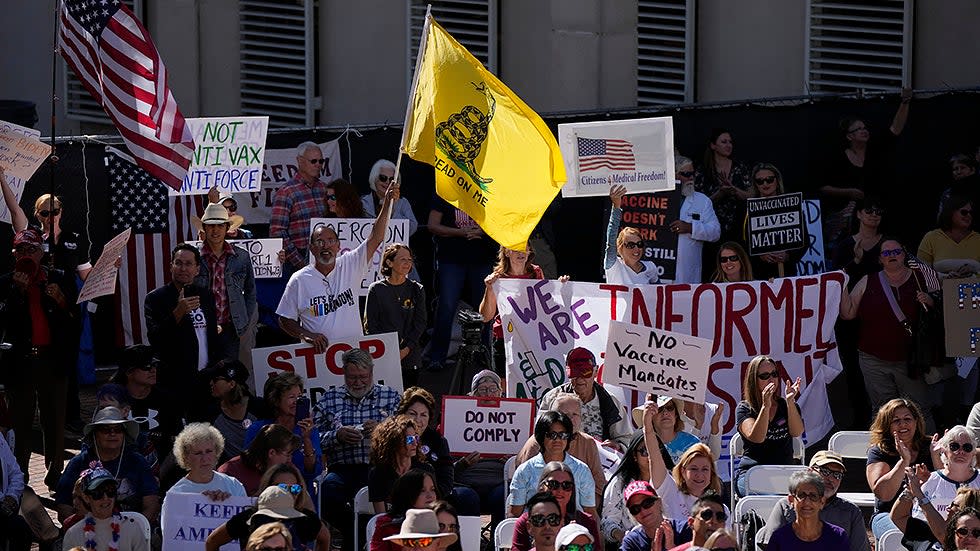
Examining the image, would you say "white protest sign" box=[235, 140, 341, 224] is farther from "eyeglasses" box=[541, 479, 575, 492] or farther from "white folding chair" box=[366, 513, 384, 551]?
"eyeglasses" box=[541, 479, 575, 492]

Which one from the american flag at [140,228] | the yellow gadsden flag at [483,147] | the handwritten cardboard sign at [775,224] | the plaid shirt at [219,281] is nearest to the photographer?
the yellow gadsden flag at [483,147]

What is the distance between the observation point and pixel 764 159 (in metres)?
16.4

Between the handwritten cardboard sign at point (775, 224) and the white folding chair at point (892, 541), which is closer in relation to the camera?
the white folding chair at point (892, 541)

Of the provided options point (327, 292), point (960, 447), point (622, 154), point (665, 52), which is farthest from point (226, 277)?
point (665, 52)

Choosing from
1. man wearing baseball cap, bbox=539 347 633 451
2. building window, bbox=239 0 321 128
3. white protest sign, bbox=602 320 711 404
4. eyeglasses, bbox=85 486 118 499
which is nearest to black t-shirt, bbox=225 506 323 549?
eyeglasses, bbox=85 486 118 499

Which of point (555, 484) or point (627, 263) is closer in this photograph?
point (555, 484)

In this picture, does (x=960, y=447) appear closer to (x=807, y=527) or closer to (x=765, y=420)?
(x=807, y=527)

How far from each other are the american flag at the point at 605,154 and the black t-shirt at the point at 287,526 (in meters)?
5.33

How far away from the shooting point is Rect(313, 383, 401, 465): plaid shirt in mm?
11875

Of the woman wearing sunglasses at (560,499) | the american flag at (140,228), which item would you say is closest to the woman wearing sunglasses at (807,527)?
the woman wearing sunglasses at (560,499)

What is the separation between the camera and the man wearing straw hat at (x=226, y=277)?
1360cm

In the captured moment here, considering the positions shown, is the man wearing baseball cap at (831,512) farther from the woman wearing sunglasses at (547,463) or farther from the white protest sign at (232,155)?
the white protest sign at (232,155)

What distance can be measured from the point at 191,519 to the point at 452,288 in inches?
244

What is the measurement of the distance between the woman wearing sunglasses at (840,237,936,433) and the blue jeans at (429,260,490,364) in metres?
3.54
